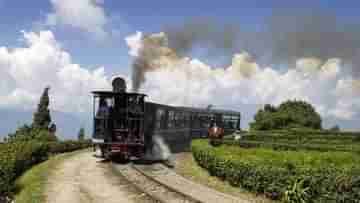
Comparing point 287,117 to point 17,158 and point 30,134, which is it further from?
point 17,158

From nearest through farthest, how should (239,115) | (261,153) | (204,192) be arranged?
1. (204,192)
2. (261,153)
3. (239,115)

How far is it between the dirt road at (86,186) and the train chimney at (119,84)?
4714 mm

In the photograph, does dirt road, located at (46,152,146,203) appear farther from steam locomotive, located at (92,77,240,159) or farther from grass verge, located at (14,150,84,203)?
steam locomotive, located at (92,77,240,159)

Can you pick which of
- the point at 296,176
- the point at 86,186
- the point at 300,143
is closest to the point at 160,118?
the point at 300,143

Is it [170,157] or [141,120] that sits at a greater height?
[141,120]

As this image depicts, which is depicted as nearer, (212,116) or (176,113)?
(176,113)

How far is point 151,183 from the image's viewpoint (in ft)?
56.4

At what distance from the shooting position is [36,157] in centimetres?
2448

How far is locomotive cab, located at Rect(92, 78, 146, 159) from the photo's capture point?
75.7ft

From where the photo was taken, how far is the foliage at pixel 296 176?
11862 mm

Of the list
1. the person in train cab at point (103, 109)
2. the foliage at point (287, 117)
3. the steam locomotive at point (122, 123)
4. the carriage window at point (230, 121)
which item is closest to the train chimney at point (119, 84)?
the steam locomotive at point (122, 123)

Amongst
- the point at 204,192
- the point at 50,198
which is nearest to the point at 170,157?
the point at 204,192

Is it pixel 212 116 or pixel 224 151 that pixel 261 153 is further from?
pixel 212 116

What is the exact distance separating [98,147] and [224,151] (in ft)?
30.2
